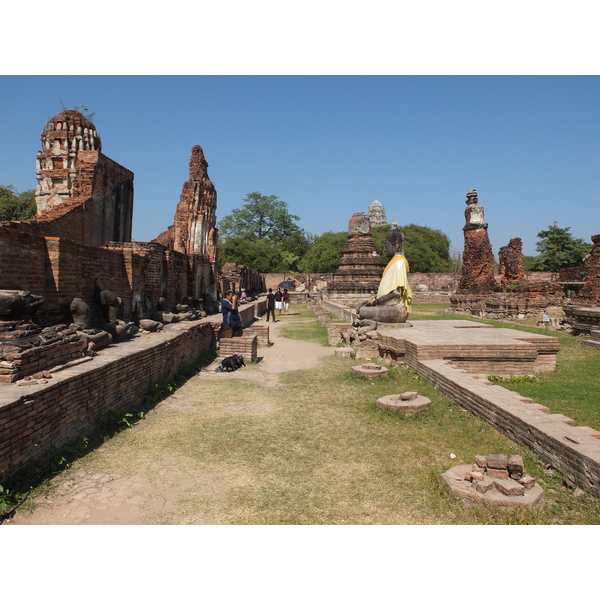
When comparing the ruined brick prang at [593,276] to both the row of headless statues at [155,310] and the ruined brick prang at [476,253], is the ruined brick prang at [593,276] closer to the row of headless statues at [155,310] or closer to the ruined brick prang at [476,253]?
the ruined brick prang at [476,253]

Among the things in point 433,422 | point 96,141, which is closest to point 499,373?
point 433,422

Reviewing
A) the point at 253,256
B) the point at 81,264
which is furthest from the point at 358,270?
the point at 253,256

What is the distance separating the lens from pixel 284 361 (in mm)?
8781

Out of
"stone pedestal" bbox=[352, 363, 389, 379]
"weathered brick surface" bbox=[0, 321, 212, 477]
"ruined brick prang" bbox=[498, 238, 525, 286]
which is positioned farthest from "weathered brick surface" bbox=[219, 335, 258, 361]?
"ruined brick prang" bbox=[498, 238, 525, 286]

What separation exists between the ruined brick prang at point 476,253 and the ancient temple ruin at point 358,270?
566 centimetres

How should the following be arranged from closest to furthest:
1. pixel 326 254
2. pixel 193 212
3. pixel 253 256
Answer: pixel 193 212, pixel 326 254, pixel 253 256

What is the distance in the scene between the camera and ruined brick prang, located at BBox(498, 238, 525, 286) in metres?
25.6

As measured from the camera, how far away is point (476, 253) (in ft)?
80.9

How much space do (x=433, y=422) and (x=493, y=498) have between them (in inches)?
72.8

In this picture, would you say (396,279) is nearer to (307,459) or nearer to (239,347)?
(239,347)

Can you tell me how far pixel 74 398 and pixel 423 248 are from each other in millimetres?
42800

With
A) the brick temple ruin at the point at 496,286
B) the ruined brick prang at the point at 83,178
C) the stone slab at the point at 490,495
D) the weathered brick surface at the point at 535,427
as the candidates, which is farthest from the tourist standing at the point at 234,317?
the brick temple ruin at the point at 496,286

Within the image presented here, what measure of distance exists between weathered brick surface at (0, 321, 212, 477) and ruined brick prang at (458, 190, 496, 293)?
21260 millimetres

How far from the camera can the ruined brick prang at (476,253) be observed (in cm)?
2427
